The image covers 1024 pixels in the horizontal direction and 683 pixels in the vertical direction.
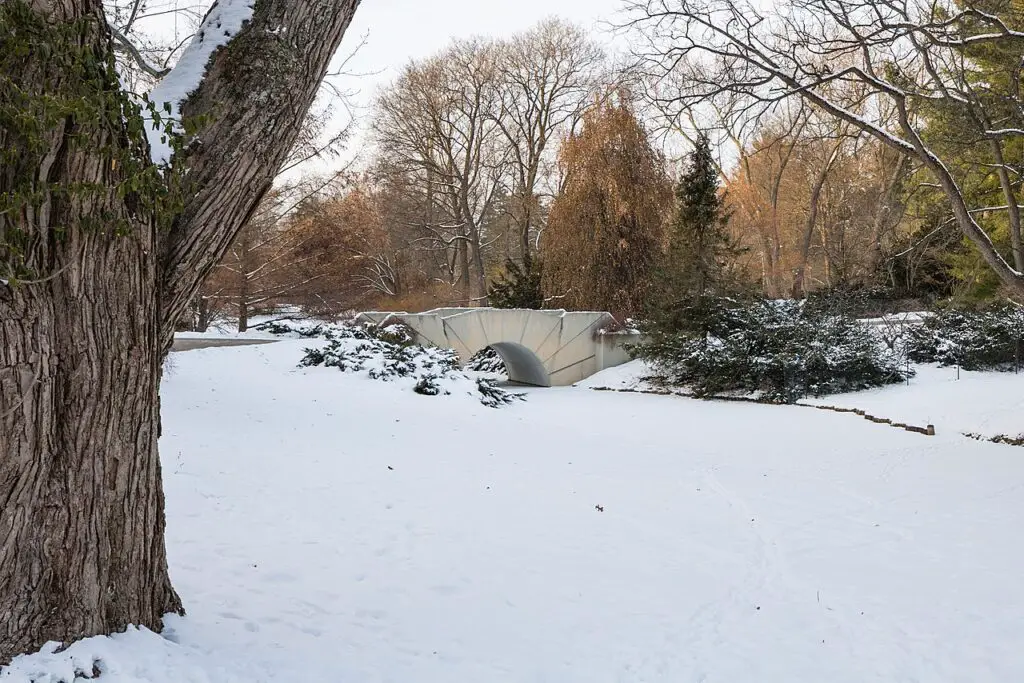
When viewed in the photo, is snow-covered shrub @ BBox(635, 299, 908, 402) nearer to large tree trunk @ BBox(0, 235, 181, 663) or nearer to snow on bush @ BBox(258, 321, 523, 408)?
snow on bush @ BBox(258, 321, 523, 408)

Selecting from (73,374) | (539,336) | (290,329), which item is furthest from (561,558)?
(539,336)

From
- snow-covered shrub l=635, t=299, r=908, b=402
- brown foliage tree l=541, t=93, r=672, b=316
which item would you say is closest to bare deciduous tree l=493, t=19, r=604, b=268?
brown foliage tree l=541, t=93, r=672, b=316

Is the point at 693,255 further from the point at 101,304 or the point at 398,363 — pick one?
the point at 101,304

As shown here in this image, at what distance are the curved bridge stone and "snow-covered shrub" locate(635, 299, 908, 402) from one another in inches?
107

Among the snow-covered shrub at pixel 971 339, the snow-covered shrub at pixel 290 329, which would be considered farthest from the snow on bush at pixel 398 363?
the snow-covered shrub at pixel 971 339

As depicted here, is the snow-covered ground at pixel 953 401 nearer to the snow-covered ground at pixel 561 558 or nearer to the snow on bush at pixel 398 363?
the snow-covered ground at pixel 561 558

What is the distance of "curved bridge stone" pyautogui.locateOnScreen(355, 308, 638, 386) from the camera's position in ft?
57.6

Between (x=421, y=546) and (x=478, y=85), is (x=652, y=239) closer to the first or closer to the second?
(x=478, y=85)

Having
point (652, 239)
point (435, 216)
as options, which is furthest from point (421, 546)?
point (435, 216)

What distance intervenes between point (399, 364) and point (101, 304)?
9.95 meters

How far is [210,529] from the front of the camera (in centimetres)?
487

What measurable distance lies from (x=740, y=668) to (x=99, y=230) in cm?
334

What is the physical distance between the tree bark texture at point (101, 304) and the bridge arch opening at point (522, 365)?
1539cm

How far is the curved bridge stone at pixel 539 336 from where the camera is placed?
57.6 feet
